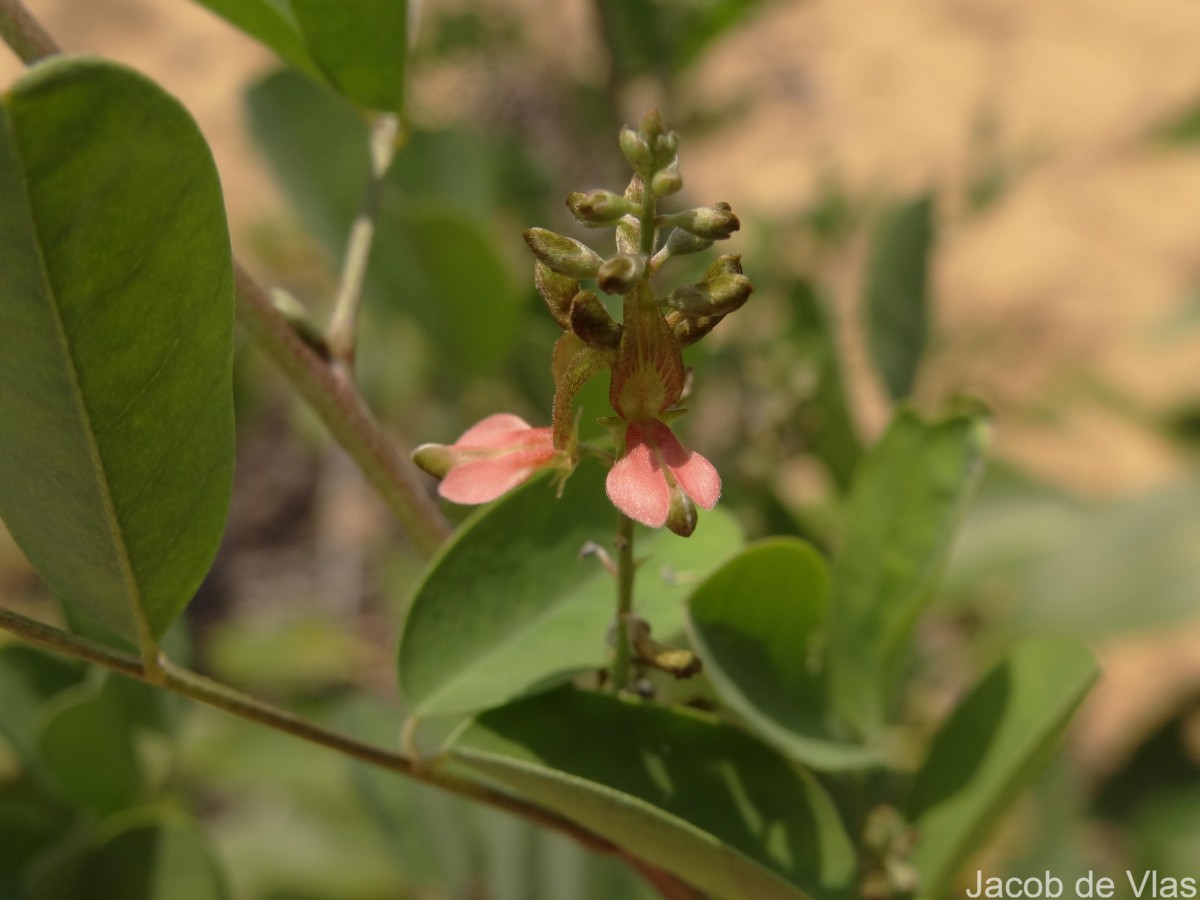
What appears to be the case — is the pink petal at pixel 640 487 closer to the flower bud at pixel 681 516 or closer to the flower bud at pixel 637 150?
the flower bud at pixel 681 516

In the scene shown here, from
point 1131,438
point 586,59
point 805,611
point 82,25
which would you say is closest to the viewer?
point 805,611

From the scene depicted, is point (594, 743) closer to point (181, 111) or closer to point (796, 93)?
point (181, 111)

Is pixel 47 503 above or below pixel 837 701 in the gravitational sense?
above

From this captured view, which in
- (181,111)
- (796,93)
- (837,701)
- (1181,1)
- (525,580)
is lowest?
(837,701)

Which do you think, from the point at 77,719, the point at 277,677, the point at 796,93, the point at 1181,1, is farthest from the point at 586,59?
the point at 1181,1

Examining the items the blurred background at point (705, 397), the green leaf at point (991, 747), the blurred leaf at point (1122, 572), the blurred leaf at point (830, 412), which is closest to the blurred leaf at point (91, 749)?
the blurred background at point (705, 397)

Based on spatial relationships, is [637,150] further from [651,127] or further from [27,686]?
[27,686]

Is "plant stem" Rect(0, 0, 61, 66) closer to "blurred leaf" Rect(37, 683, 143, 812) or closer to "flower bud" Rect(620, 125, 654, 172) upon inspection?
"flower bud" Rect(620, 125, 654, 172)
